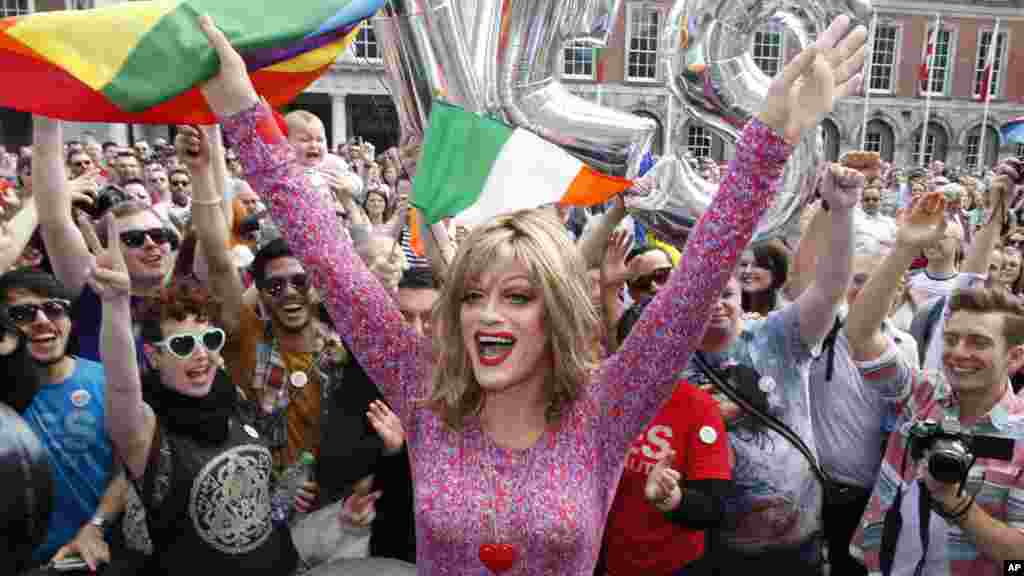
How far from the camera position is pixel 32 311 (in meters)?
2.18

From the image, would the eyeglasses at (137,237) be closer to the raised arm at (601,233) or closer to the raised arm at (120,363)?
the raised arm at (120,363)

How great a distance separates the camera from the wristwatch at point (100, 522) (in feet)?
6.86

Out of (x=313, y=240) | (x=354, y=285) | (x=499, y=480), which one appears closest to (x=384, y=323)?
(x=354, y=285)

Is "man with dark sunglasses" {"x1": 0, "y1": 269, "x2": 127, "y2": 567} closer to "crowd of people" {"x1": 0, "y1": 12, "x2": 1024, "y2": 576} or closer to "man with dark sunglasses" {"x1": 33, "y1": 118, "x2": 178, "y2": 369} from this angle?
"crowd of people" {"x1": 0, "y1": 12, "x2": 1024, "y2": 576}

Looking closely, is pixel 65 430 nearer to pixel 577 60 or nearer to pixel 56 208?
pixel 56 208

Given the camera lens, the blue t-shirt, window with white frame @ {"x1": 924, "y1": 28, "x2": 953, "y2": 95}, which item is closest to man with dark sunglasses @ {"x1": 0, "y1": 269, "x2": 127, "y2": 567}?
the blue t-shirt

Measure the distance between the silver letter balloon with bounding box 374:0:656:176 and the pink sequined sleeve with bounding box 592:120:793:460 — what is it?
4.31 ft

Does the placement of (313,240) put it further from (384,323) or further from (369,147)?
(369,147)

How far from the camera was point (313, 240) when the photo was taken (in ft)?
4.68

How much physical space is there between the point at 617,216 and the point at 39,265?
2466mm

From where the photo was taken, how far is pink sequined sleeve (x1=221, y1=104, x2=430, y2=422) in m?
1.40

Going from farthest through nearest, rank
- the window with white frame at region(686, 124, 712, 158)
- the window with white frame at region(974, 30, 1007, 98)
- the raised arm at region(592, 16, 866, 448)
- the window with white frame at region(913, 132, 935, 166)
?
the window with white frame at region(913, 132, 935, 166), the window with white frame at region(974, 30, 1007, 98), the window with white frame at region(686, 124, 712, 158), the raised arm at region(592, 16, 866, 448)

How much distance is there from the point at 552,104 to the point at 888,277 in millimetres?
1244

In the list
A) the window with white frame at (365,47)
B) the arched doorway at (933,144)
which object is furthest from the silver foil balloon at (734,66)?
the arched doorway at (933,144)
